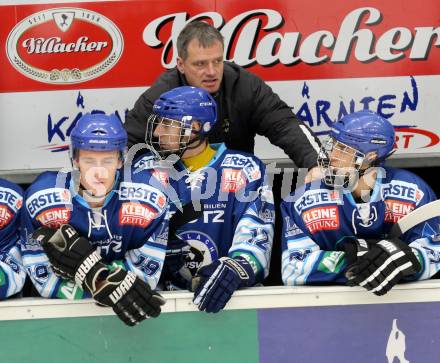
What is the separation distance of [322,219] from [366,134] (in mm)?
365

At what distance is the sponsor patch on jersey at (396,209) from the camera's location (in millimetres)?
4086

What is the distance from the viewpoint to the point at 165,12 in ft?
17.3

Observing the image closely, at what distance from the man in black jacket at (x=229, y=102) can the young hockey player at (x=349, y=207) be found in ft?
1.94

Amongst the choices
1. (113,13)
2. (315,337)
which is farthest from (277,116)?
(315,337)

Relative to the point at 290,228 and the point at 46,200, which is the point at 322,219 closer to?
the point at 290,228

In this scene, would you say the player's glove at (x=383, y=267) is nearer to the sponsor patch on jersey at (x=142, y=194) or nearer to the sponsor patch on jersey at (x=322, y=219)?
the sponsor patch on jersey at (x=322, y=219)

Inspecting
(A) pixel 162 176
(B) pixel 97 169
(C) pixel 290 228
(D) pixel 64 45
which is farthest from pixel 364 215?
(D) pixel 64 45

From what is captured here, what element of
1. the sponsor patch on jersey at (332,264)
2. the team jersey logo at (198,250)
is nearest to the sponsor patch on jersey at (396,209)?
the sponsor patch on jersey at (332,264)

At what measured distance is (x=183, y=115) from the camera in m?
4.35

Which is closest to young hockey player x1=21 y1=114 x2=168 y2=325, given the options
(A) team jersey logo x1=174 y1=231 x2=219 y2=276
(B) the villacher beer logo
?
(A) team jersey logo x1=174 y1=231 x2=219 y2=276

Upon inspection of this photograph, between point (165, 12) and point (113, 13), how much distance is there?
255 millimetres

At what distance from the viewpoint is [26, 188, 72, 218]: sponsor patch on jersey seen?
392 centimetres

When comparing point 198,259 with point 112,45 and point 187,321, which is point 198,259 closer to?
point 187,321

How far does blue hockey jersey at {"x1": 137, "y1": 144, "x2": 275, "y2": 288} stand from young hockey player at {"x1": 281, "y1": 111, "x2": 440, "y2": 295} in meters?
0.18
